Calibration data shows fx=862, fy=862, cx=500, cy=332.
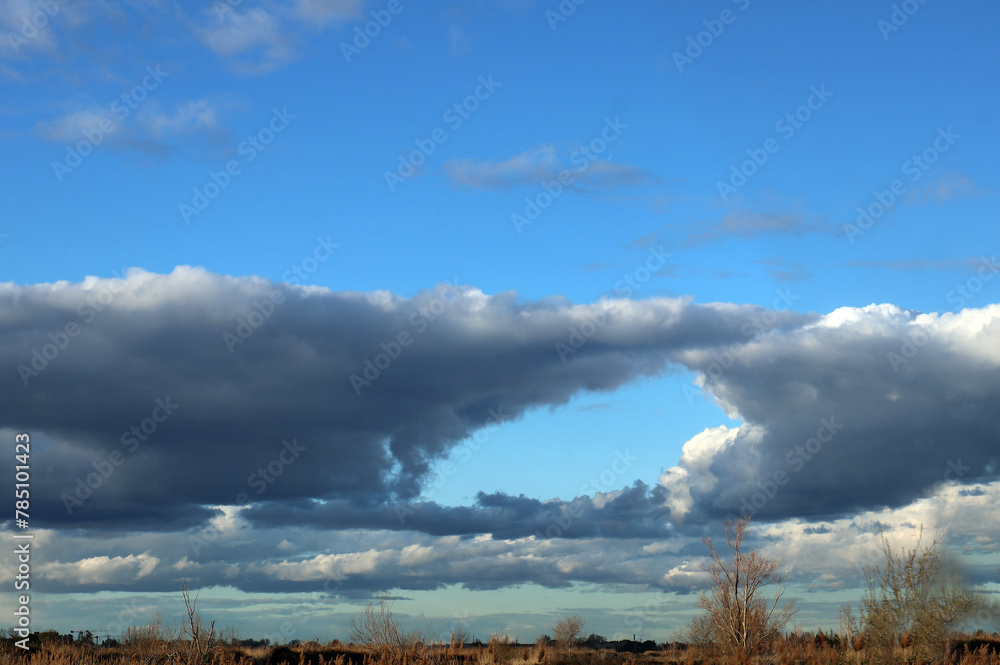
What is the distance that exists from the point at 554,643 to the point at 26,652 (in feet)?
129

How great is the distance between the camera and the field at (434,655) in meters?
41.4

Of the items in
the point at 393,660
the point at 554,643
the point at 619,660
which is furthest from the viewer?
the point at 554,643

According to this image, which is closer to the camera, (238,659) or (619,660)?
(238,659)

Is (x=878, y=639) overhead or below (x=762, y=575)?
below

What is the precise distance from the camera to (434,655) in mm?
47125

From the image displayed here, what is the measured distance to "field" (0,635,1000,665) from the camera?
41.4 m

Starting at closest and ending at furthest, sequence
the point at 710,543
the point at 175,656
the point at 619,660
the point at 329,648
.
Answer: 1. the point at 175,656
2. the point at 710,543
3. the point at 619,660
4. the point at 329,648

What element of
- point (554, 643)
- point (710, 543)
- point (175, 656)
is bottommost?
point (554, 643)

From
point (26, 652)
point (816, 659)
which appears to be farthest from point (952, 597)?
point (26, 652)

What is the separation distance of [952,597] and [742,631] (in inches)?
477

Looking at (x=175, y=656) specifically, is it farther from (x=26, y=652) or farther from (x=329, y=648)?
(x=329, y=648)

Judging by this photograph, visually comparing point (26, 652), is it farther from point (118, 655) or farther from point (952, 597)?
point (952, 597)

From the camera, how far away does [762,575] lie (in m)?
43.4

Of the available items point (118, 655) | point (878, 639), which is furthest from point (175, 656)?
point (878, 639)
